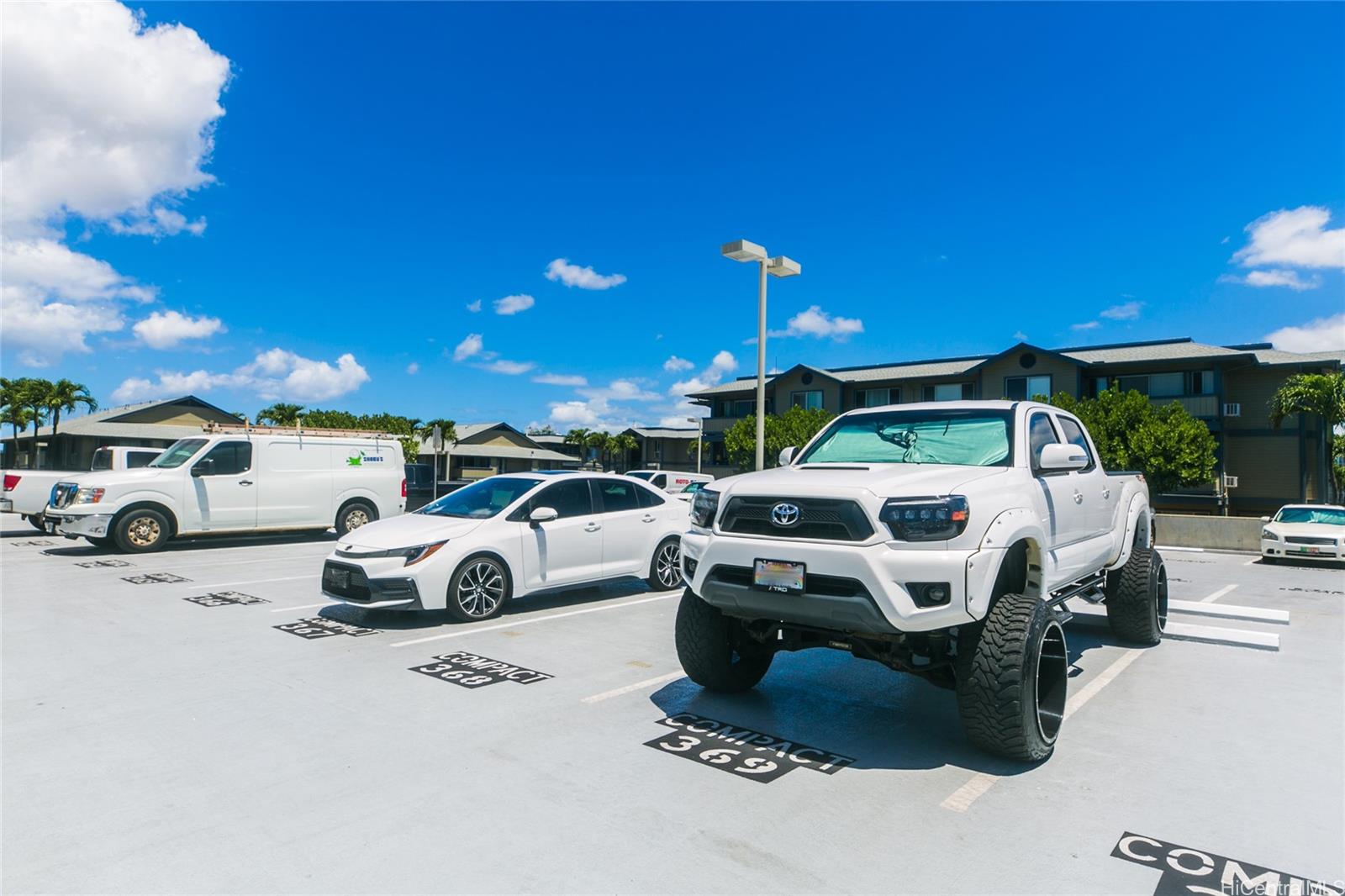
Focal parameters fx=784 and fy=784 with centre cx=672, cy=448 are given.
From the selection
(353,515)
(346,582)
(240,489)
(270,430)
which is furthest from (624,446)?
(346,582)

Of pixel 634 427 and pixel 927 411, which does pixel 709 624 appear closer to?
pixel 927 411

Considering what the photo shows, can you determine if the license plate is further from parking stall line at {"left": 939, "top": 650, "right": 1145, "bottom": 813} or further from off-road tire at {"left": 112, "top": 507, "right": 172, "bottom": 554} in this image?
off-road tire at {"left": 112, "top": 507, "right": 172, "bottom": 554}

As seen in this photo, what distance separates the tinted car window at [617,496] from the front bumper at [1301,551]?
15.6 meters

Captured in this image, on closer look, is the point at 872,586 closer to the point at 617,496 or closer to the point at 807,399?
the point at 617,496

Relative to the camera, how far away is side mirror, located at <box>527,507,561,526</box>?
27.6 feet

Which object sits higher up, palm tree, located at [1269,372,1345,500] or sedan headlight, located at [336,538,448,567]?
palm tree, located at [1269,372,1345,500]

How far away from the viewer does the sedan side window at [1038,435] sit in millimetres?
5270

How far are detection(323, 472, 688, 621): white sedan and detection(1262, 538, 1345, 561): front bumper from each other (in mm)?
14819

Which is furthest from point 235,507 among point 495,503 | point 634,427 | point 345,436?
point 634,427

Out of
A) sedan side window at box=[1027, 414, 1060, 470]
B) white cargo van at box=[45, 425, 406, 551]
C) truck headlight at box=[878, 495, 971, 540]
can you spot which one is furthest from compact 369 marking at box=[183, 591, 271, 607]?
sedan side window at box=[1027, 414, 1060, 470]

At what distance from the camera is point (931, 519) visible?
13.6 feet

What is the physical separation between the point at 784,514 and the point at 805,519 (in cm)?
14

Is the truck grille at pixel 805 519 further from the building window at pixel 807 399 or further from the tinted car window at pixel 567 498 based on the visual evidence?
the building window at pixel 807 399

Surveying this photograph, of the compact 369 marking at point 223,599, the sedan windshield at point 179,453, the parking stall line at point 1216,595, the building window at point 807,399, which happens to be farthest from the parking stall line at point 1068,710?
the building window at point 807,399
